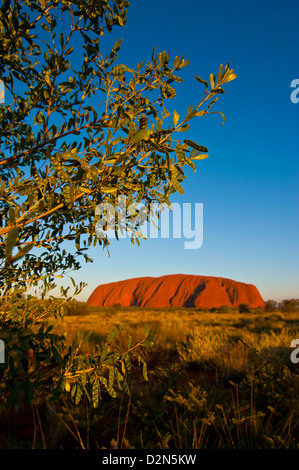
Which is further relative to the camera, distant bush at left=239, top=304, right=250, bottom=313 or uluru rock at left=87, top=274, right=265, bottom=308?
uluru rock at left=87, top=274, right=265, bottom=308

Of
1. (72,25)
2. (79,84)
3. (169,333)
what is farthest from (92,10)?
(169,333)

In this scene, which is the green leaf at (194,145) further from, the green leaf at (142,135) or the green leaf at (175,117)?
the green leaf at (142,135)

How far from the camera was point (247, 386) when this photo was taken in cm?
466

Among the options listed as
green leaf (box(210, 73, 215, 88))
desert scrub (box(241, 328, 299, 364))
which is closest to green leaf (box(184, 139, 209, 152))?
green leaf (box(210, 73, 215, 88))

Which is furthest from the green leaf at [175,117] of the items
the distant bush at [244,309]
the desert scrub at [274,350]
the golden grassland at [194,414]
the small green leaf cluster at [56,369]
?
the distant bush at [244,309]

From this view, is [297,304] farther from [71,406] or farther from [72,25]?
[72,25]

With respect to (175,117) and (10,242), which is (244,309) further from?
(10,242)

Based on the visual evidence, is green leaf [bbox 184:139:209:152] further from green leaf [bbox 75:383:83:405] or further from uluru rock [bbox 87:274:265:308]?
uluru rock [bbox 87:274:265:308]

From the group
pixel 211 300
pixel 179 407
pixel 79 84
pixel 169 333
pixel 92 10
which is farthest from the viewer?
pixel 211 300

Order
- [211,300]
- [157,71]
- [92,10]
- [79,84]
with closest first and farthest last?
[92,10], [157,71], [79,84], [211,300]

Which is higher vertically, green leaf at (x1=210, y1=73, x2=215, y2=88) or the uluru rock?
green leaf at (x1=210, y1=73, x2=215, y2=88)

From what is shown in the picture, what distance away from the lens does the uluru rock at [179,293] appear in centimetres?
8456

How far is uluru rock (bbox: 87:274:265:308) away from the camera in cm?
8456

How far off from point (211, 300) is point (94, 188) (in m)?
85.7
